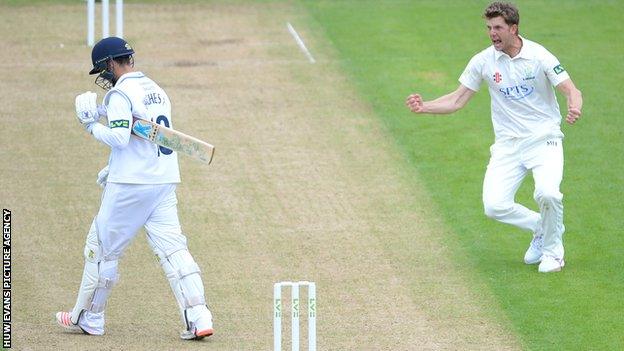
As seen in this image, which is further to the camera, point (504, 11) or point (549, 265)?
point (549, 265)

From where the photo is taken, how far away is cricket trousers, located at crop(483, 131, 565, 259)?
36.9 ft

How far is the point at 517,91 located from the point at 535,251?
1.47 metres

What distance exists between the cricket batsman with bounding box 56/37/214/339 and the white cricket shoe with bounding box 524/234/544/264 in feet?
11.0

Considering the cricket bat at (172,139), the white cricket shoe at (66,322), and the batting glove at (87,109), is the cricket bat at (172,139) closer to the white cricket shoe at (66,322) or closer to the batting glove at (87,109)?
the batting glove at (87,109)

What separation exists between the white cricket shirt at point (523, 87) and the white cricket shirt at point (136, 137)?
3.02 metres

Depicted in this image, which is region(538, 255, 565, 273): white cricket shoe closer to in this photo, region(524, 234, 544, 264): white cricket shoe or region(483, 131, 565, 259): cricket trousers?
region(483, 131, 565, 259): cricket trousers

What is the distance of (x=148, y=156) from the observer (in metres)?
9.71

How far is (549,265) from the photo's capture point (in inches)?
454

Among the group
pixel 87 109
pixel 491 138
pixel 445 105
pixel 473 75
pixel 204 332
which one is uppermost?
pixel 87 109

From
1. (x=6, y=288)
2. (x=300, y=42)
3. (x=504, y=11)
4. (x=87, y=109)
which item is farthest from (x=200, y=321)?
(x=300, y=42)

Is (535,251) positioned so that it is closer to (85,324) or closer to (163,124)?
(163,124)

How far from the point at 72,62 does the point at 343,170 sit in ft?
18.3

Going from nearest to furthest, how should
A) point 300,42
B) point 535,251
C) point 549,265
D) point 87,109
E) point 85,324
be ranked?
point 87,109 → point 85,324 → point 549,265 → point 535,251 → point 300,42

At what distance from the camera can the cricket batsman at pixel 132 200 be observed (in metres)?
9.66
